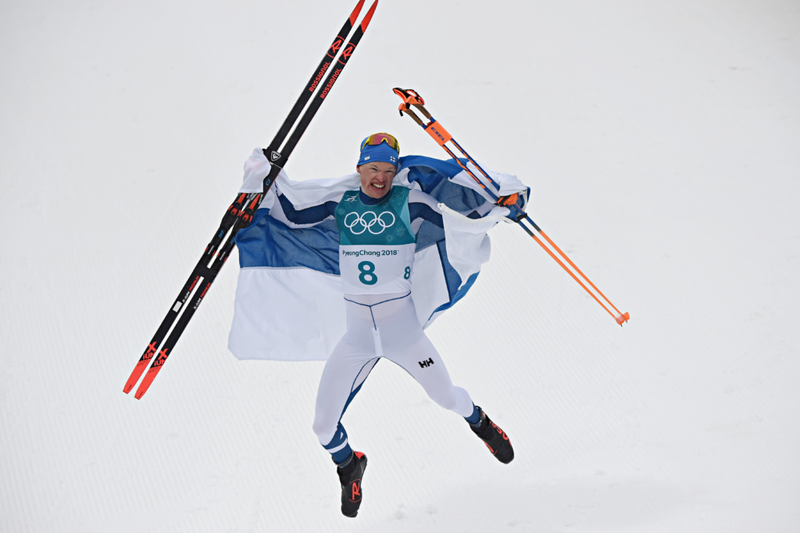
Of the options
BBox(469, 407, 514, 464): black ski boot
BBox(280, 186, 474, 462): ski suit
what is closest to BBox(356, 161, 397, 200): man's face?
BBox(280, 186, 474, 462): ski suit

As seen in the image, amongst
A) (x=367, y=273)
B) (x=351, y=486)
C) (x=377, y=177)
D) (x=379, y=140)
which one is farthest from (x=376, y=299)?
(x=351, y=486)

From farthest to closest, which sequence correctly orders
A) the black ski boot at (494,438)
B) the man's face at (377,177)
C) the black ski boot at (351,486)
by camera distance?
the black ski boot at (494,438) < the black ski boot at (351,486) < the man's face at (377,177)

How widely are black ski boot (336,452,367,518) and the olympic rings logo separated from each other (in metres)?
1.01

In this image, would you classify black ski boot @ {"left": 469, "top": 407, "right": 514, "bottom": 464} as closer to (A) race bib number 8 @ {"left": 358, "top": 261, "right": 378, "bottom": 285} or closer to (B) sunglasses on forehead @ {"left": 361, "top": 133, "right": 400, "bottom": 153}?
(A) race bib number 8 @ {"left": 358, "top": 261, "right": 378, "bottom": 285}

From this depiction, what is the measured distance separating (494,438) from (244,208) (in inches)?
60.5

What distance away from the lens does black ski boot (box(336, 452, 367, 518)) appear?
290cm

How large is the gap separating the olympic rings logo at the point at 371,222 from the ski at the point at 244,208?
37 cm

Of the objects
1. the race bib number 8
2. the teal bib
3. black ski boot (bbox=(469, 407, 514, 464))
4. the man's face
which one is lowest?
black ski boot (bbox=(469, 407, 514, 464))

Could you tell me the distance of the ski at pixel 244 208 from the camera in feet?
8.82

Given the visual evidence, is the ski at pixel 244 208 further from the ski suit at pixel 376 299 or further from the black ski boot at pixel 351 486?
the black ski boot at pixel 351 486

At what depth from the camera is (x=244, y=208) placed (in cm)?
270

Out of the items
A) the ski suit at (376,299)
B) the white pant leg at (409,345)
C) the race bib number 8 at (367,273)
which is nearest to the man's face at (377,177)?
the ski suit at (376,299)

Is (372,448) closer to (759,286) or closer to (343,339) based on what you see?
(343,339)

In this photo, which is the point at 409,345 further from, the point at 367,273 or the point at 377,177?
the point at 377,177
